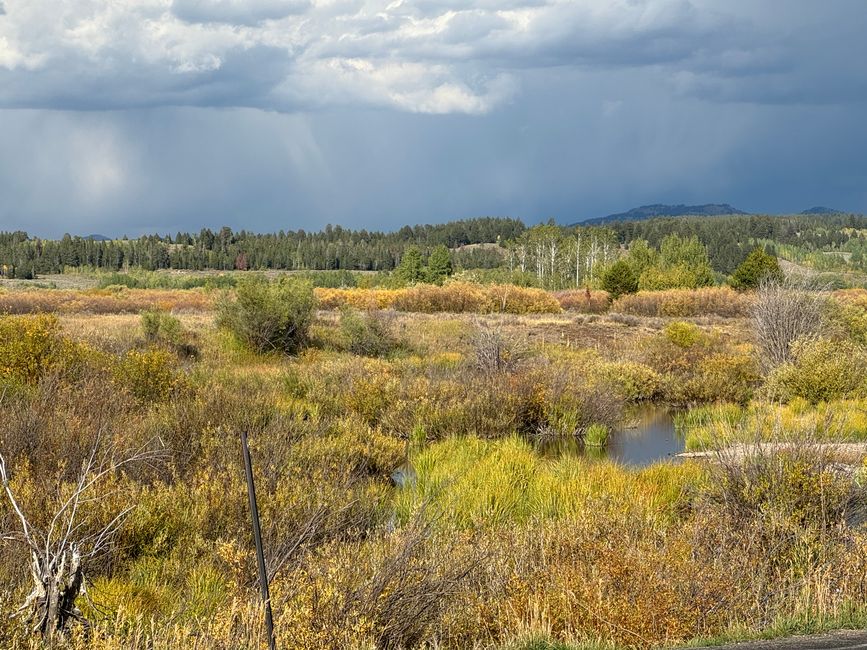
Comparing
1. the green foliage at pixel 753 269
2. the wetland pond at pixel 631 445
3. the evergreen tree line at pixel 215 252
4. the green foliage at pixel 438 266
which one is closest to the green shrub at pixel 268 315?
the wetland pond at pixel 631 445

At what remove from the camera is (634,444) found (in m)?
18.4

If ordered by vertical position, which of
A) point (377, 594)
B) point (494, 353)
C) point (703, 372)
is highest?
point (377, 594)

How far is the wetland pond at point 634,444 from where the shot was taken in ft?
55.5

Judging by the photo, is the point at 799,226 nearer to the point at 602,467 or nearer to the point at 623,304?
the point at 623,304

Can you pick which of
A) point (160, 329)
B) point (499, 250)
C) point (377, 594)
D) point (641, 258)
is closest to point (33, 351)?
point (377, 594)

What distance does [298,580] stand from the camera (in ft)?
20.1

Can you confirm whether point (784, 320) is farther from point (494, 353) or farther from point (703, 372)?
point (494, 353)

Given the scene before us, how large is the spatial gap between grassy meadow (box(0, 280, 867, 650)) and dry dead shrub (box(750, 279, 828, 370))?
0.10 m

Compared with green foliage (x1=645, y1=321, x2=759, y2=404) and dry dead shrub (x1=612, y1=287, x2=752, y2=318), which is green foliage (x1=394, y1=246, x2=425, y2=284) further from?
green foliage (x1=645, y1=321, x2=759, y2=404)

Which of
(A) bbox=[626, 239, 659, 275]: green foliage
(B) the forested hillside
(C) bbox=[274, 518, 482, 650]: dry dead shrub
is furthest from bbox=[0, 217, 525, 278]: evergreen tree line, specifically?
(C) bbox=[274, 518, 482, 650]: dry dead shrub

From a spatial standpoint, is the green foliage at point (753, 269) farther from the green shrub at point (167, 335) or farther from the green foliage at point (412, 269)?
the green shrub at point (167, 335)

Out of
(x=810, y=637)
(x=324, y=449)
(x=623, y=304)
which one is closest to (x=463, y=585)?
(x=810, y=637)

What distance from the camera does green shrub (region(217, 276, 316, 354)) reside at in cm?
2583

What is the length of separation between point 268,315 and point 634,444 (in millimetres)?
12288
